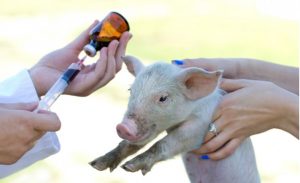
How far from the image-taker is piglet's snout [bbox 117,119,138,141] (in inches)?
84.5

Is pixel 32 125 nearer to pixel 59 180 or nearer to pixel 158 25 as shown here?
pixel 59 180

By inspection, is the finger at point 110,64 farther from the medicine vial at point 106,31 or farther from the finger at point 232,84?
the finger at point 232,84

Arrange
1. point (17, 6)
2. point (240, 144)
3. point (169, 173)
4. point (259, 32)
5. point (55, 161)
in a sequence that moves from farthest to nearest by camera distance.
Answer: point (17, 6)
point (259, 32)
point (55, 161)
point (169, 173)
point (240, 144)

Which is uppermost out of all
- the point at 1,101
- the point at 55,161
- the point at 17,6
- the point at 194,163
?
the point at 1,101

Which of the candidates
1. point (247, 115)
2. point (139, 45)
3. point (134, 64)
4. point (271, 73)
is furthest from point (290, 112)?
point (139, 45)

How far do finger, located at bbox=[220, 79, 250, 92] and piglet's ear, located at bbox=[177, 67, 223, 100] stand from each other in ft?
0.51

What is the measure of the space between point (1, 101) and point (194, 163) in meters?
0.71

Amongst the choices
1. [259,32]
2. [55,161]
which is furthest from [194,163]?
[259,32]

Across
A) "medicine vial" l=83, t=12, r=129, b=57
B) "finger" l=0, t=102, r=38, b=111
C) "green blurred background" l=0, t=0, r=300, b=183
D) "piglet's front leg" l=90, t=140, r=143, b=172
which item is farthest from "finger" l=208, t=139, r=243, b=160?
"green blurred background" l=0, t=0, r=300, b=183

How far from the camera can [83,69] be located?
8.46ft

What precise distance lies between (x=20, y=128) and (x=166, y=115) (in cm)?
48

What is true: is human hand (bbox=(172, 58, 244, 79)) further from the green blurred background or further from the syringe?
the green blurred background

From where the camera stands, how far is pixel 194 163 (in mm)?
2525

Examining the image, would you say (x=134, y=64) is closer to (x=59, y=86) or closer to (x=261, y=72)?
(x=59, y=86)
